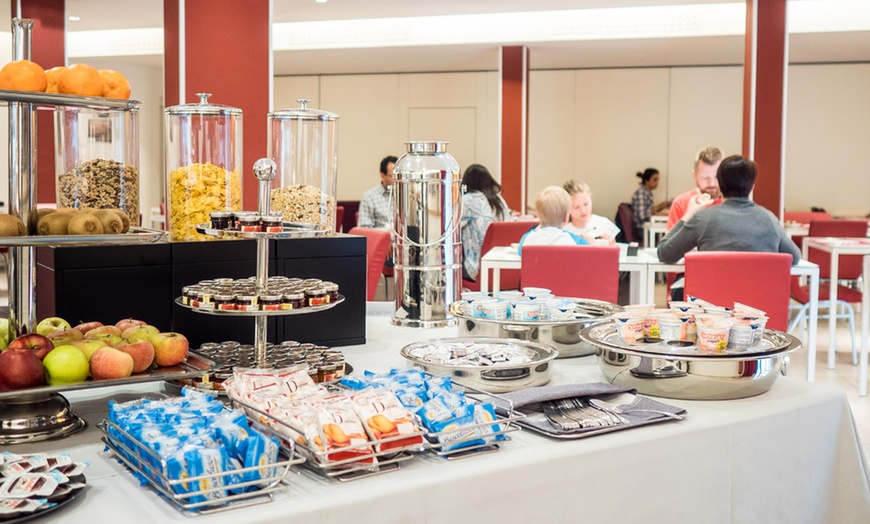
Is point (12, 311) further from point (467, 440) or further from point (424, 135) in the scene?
point (424, 135)

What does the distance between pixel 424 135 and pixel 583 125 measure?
2.22 m

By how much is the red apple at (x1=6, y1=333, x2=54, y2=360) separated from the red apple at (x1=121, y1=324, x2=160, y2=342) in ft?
0.46

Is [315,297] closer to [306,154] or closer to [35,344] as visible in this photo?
[35,344]

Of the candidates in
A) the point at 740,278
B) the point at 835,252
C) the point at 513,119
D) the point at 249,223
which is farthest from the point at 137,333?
the point at 513,119

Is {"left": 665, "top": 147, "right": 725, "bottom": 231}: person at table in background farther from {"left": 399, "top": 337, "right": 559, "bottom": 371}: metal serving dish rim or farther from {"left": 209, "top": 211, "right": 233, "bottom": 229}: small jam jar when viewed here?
{"left": 209, "top": 211, "right": 233, "bottom": 229}: small jam jar

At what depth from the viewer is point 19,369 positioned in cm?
137

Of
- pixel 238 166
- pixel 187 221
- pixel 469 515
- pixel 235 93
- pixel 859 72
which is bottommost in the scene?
pixel 469 515

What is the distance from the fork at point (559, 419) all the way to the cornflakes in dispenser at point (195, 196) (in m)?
0.91

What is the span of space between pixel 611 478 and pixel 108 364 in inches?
33.4

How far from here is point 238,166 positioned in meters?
2.12

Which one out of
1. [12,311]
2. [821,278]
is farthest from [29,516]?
[821,278]

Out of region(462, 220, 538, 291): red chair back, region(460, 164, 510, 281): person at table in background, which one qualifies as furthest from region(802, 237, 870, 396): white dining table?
region(460, 164, 510, 281): person at table in background

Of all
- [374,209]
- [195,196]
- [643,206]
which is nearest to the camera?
[195,196]

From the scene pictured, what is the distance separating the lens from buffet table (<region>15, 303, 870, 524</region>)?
119cm
